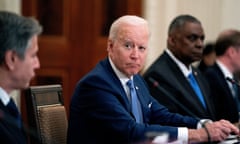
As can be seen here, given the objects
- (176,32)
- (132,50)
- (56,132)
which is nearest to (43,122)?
(56,132)

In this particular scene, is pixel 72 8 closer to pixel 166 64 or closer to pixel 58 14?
pixel 58 14

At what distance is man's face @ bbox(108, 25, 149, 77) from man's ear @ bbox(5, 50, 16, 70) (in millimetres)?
724

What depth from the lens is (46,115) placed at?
2551 millimetres

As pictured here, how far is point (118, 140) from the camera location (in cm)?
231

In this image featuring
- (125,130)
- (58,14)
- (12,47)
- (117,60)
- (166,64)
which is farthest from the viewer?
(58,14)

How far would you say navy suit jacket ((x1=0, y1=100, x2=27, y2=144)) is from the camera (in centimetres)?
183

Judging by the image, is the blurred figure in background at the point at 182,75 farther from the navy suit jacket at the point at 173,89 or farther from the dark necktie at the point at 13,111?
the dark necktie at the point at 13,111

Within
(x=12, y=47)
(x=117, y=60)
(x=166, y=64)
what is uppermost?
(x=12, y=47)

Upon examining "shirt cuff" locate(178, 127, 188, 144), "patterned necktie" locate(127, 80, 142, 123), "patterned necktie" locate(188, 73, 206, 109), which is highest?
"patterned necktie" locate(127, 80, 142, 123)

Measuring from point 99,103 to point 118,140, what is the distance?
17cm

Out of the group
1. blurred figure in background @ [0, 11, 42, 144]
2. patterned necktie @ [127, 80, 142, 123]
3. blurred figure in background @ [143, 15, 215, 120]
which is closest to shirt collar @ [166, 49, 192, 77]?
blurred figure in background @ [143, 15, 215, 120]

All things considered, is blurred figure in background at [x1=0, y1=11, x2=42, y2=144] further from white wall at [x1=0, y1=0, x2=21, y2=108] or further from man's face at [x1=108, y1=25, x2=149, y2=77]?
white wall at [x1=0, y1=0, x2=21, y2=108]

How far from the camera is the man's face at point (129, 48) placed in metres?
2.47

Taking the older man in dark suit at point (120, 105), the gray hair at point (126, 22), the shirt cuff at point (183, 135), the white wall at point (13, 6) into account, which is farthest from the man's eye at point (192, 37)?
the white wall at point (13, 6)
